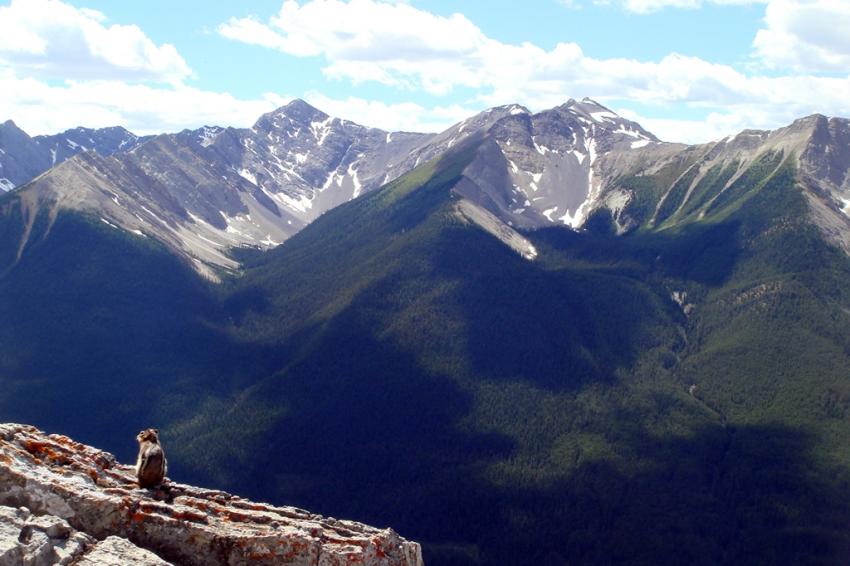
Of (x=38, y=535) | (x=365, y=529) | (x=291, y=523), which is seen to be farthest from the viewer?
(x=365, y=529)

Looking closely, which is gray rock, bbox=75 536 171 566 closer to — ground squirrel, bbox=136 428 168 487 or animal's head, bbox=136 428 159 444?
ground squirrel, bbox=136 428 168 487

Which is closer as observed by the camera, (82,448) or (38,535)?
(38,535)

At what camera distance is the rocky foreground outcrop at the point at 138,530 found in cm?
3284

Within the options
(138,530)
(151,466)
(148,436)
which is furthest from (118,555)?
(148,436)

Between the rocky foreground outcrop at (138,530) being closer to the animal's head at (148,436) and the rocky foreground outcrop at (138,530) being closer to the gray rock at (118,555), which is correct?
the gray rock at (118,555)

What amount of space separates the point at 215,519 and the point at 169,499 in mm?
3007

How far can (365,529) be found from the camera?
137ft

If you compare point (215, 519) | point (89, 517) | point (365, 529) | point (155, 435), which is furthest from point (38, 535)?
point (365, 529)

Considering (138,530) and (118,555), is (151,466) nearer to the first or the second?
(138,530)

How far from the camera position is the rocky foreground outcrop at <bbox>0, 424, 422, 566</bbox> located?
32.8m

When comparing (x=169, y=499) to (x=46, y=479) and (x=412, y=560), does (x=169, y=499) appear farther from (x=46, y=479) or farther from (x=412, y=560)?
(x=412, y=560)

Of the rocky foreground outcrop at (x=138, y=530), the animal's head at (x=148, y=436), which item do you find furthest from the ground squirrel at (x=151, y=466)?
the animal's head at (x=148, y=436)

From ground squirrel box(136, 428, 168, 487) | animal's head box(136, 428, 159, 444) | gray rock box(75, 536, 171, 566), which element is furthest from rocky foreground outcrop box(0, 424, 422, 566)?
animal's head box(136, 428, 159, 444)

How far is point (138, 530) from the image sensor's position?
35.7 m
